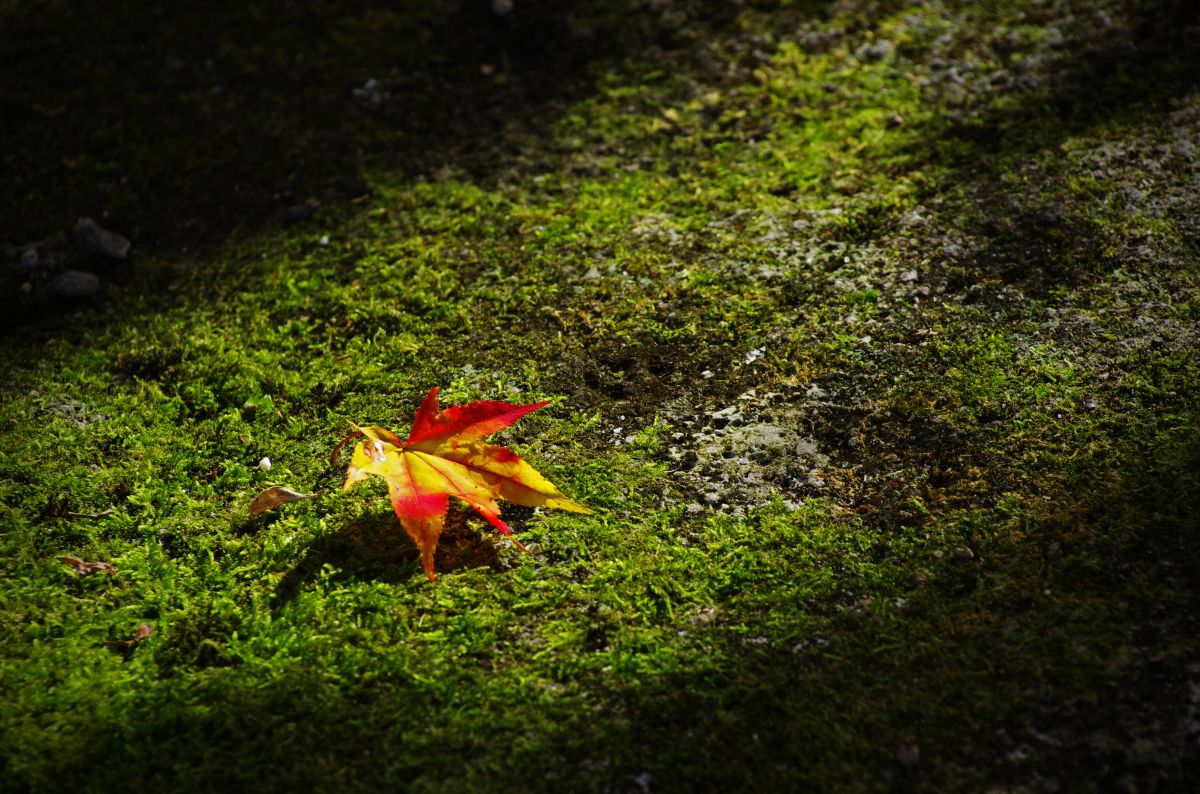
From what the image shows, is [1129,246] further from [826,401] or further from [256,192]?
[256,192]

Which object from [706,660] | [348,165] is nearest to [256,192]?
[348,165]

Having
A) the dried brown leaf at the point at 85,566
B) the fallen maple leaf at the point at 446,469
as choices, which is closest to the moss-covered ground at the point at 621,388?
the dried brown leaf at the point at 85,566

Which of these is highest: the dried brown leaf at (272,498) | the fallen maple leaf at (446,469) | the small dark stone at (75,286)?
the small dark stone at (75,286)

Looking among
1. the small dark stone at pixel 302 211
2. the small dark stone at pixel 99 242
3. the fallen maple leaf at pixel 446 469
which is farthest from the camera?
the small dark stone at pixel 302 211

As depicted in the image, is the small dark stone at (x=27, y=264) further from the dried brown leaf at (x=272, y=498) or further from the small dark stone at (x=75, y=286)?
the dried brown leaf at (x=272, y=498)

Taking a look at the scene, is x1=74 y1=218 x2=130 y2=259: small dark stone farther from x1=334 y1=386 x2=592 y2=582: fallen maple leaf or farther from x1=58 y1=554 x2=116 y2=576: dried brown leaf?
x1=334 y1=386 x2=592 y2=582: fallen maple leaf

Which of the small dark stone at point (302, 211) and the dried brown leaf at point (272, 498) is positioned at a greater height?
the small dark stone at point (302, 211)

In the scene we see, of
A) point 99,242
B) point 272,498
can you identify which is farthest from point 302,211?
point 272,498
